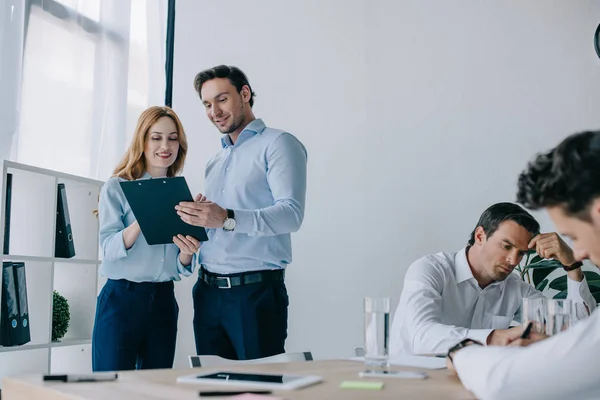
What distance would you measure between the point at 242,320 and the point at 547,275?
1531mm

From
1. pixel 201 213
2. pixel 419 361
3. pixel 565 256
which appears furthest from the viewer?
pixel 565 256

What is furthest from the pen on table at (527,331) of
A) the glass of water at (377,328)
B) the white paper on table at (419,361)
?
the glass of water at (377,328)

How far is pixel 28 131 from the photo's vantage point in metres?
3.07

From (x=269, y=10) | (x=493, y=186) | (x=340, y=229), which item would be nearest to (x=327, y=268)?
(x=340, y=229)

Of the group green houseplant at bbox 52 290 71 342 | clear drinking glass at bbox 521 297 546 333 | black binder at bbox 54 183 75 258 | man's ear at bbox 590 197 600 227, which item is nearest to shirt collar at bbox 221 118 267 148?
black binder at bbox 54 183 75 258

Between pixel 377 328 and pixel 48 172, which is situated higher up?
pixel 48 172

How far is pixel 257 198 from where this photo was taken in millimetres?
2574

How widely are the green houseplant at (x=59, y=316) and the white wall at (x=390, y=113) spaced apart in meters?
0.92

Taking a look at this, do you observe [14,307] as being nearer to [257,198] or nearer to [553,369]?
[257,198]

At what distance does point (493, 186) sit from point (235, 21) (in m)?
1.78

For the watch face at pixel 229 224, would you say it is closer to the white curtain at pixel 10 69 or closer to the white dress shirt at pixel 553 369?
the white curtain at pixel 10 69

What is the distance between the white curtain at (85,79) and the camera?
3105 mm

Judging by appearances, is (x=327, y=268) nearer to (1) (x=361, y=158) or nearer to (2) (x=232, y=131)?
(1) (x=361, y=158)

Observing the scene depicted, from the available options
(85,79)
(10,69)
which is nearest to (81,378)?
(10,69)
